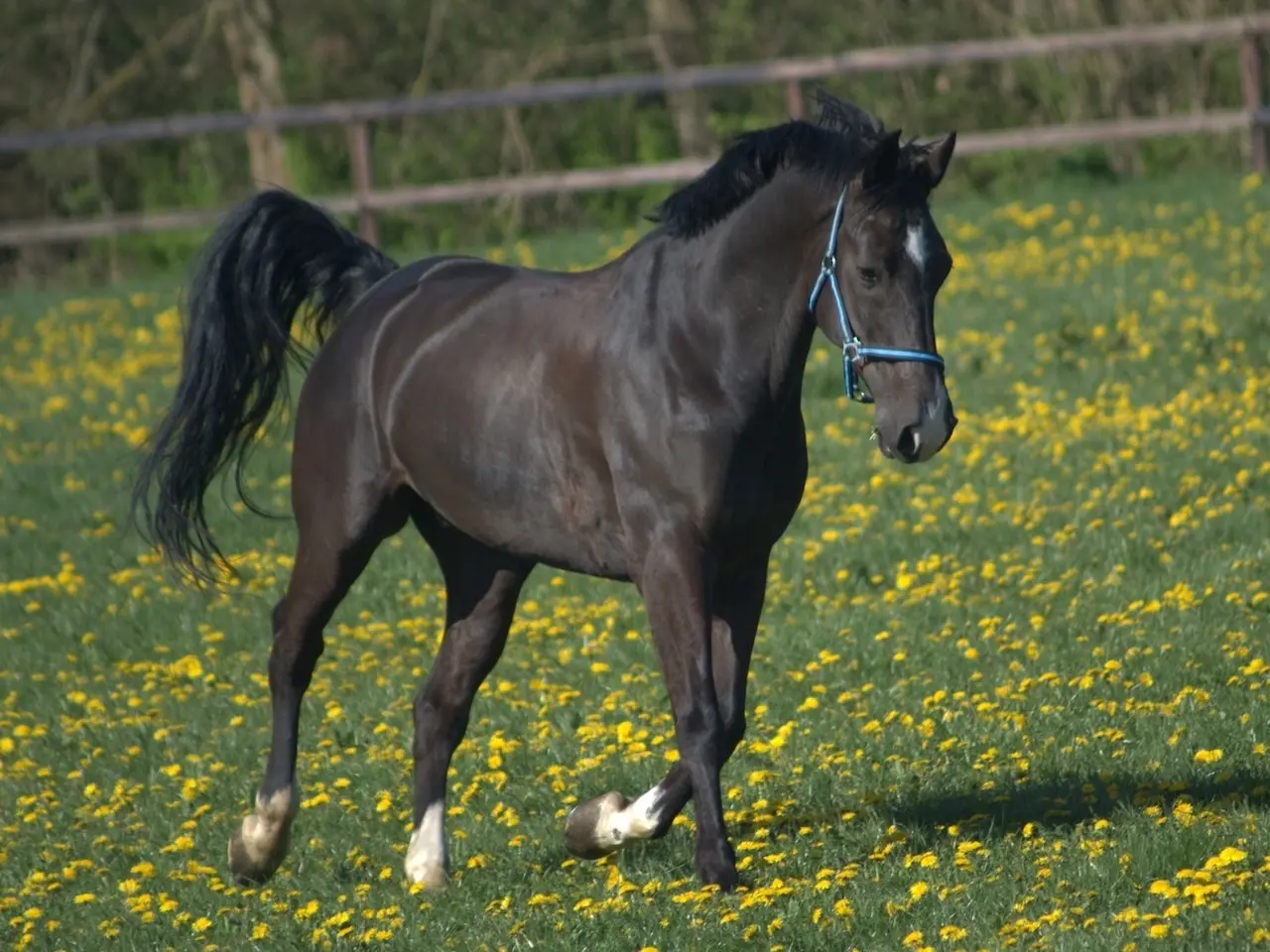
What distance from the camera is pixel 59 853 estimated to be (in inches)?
275

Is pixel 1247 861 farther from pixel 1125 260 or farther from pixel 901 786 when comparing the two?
pixel 1125 260

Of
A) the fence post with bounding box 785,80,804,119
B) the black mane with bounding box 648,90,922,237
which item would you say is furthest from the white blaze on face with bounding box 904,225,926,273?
the fence post with bounding box 785,80,804,119

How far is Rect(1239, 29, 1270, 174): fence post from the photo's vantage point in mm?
19516

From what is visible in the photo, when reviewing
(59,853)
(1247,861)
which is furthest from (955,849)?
(59,853)

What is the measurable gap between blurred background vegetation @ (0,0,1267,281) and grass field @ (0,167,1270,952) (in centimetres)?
873

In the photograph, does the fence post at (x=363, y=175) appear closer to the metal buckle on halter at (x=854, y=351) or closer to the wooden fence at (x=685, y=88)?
the wooden fence at (x=685, y=88)

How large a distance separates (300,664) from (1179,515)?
4.71m

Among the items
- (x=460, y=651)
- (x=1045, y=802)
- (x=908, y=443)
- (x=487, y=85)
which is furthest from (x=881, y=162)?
(x=487, y=85)

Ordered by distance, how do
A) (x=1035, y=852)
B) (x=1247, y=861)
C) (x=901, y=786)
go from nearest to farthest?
1. (x=1247, y=861)
2. (x=1035, y=852)
3. (x=901, y=786)

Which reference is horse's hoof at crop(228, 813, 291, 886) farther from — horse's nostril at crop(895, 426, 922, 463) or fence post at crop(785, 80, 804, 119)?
fence post at crop(785, 80, 804, 119)

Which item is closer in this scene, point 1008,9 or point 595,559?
point 595,559

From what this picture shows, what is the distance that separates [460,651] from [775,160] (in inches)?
82.5

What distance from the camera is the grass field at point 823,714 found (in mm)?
5402

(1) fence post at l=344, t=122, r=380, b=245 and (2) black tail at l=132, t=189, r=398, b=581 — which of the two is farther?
(1) fence post at l=344, t=122, r=380, b=245
